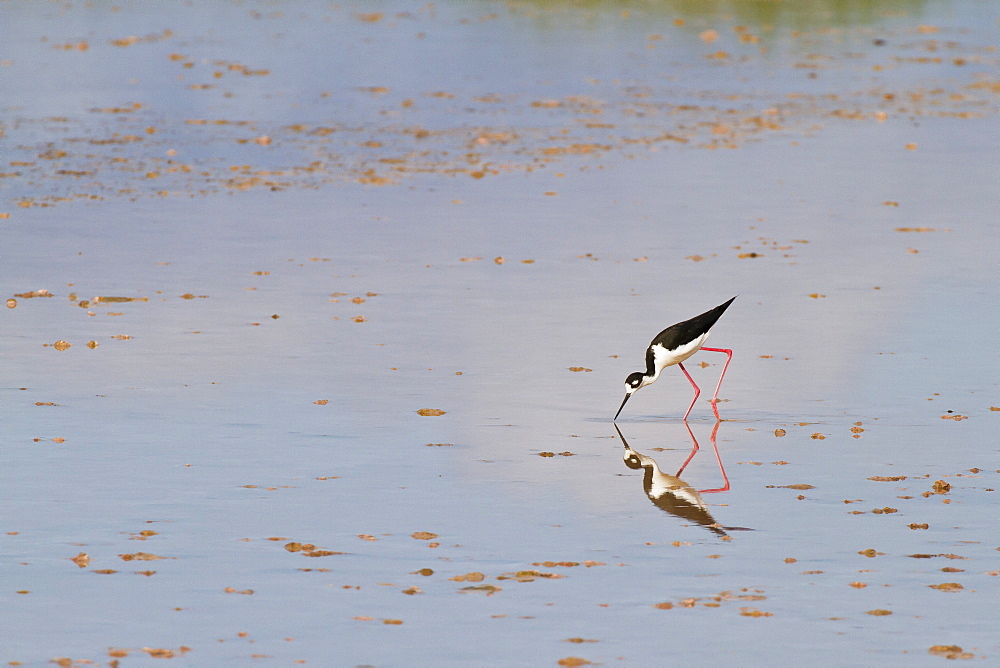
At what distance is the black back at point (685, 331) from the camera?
11906mm

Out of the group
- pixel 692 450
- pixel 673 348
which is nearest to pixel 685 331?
pixel 673 348

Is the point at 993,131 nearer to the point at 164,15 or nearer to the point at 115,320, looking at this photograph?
the point at 115,320

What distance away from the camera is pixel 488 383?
12.5 metres

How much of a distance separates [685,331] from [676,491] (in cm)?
209

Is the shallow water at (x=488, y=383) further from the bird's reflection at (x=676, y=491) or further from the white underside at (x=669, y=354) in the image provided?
the white underside at (x=669, y=354)

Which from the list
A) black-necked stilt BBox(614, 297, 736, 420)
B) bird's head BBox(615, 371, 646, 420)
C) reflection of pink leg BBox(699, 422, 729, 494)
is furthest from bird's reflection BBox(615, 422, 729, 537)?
black-necked stilt BBox(614, 297, 736, 420)

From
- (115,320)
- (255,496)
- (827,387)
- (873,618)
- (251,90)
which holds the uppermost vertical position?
(251,90)

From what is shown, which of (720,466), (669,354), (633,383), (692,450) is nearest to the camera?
(720,466)

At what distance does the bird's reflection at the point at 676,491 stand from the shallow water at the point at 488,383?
90 mm

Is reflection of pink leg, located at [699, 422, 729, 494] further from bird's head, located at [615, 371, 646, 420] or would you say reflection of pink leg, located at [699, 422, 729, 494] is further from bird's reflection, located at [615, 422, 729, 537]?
bird's head, located at [615, 371, 646, 420]

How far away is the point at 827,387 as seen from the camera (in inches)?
490

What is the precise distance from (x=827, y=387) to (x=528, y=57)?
90.6 feet

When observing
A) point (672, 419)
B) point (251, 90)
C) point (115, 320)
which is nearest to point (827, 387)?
point (672, 419)

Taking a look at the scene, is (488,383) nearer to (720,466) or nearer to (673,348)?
(673,348)
